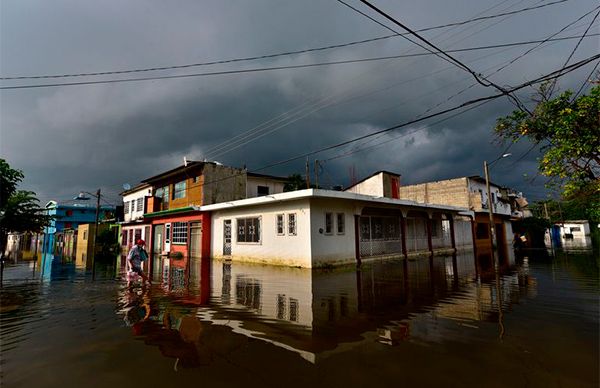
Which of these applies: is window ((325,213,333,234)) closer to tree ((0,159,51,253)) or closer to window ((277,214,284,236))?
window ((277,214,284,236))

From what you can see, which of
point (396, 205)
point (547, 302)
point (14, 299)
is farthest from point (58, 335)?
point (396, 205)

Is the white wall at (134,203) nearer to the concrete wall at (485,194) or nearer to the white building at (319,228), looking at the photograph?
the white building at (319,228)

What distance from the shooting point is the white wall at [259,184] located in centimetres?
2819

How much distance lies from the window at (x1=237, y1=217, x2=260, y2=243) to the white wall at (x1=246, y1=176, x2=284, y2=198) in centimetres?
934

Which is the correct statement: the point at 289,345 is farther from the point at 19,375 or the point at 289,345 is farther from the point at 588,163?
the point at 588,163

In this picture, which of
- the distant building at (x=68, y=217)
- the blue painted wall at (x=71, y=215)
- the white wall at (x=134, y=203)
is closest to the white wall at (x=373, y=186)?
the white wall at (x=134, y=203)

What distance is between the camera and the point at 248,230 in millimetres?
18094

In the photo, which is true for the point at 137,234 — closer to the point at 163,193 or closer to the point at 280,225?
the point at 163,193

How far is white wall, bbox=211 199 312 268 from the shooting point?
14617 mm

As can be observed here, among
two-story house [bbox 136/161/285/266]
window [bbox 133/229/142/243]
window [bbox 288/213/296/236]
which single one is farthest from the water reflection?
window [bbox 133/229/142/243]

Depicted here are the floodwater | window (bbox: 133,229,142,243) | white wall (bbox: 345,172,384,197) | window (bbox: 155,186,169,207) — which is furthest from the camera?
window (bbox: 133,229,142,243)

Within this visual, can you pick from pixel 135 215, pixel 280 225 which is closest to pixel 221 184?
pixel 280 225

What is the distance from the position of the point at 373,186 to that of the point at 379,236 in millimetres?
9268

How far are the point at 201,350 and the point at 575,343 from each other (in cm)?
556
